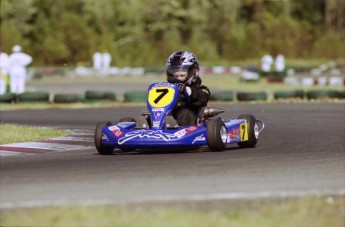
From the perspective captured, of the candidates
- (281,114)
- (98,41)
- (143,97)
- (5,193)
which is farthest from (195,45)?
(5,193)

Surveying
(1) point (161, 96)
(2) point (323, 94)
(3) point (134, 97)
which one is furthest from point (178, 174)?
(2) point (323, 94)

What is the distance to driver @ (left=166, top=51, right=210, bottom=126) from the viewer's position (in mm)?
11920

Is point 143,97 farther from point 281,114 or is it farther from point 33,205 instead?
point 33,205

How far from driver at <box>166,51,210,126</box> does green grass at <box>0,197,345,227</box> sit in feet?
14.8

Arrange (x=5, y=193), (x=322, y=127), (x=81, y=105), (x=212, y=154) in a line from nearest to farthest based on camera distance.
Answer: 1. (x=5, y=193)
2. (x=212, y=154)
3. (x=322, y=127)
4. (x=81, y=105)

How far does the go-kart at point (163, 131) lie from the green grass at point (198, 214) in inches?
146

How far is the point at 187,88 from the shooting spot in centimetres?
1194

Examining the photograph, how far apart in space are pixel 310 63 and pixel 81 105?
139 ft

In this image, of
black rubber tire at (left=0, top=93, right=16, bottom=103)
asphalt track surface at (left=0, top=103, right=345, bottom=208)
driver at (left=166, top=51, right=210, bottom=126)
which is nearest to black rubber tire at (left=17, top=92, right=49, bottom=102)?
black rubber tire at (left=0, top=93, right=16, bottom=103)

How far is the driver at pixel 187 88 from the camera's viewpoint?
11.9 metres

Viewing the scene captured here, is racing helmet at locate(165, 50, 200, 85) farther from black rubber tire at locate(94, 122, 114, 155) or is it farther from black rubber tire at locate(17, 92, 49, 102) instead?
black rubber tire at locate(17, 92, 49, 102)

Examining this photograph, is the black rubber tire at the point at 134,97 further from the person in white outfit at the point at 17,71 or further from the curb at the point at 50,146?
the curb at the point at 50,146

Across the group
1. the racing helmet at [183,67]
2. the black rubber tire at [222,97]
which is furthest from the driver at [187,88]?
the black rubber tire at [222,97]

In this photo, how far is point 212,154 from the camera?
11055 millimetres
